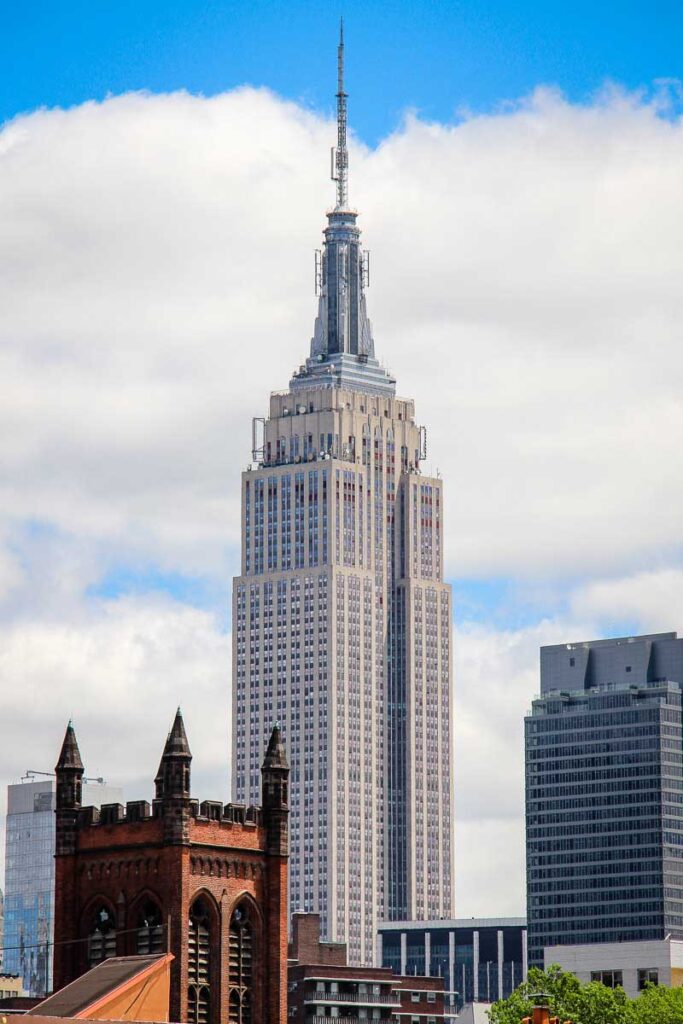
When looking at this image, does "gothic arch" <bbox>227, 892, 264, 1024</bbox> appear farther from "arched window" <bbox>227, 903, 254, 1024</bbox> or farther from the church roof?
the church roof

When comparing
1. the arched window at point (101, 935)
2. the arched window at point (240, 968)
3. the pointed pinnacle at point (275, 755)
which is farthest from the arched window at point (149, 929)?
the pointed pinnacle at point (275, 755)

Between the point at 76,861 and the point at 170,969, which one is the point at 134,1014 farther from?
the point at 76,861

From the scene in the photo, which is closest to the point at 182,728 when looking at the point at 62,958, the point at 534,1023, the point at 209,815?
the point at 209,815

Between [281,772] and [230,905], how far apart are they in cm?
878

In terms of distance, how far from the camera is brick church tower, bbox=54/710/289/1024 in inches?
5384

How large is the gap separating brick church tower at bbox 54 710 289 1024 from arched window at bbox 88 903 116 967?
0.18ft

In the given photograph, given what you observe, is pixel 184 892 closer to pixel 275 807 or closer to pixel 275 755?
pixel 275 807

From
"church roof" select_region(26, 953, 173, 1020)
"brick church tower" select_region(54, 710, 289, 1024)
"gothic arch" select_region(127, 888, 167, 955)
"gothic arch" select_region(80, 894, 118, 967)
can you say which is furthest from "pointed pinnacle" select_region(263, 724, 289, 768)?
"church roof" select_region(26, 953, 173, 1020)

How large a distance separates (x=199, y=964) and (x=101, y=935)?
564 centimetres

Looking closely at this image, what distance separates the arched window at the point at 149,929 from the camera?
135375mm

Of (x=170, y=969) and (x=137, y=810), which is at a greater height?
(x=137, y=810)

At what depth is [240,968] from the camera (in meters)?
140

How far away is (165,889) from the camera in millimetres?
137000

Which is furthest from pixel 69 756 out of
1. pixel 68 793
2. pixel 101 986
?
pixel 101 986
